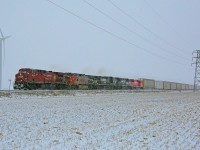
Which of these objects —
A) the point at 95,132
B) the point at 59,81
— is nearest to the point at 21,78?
the point at 59,81

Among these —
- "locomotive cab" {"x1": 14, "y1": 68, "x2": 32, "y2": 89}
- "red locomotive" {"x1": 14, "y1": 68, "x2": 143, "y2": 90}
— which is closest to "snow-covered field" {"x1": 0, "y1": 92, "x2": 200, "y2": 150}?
"locomotive cab" {"x1": 14, "y1": 68, "x2": 32, "y2": 89}

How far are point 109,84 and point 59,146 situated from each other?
184 feet

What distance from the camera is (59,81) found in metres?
49.8

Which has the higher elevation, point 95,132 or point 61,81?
point 61,81

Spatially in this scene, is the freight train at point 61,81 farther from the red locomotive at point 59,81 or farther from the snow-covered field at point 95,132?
the snow-covered field at point 95,132

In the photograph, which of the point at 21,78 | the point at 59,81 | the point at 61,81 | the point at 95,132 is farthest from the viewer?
the point at 61,81

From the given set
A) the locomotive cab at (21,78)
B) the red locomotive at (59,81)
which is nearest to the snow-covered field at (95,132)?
the locomotive cab at (21,78)

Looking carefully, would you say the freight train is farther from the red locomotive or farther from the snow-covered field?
the snow-covered field

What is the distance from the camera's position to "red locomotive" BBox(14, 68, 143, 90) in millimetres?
42438

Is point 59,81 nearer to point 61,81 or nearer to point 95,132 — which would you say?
point 61,81

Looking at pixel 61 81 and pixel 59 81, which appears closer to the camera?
pixel 59 81

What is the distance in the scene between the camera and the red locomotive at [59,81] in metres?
42.4

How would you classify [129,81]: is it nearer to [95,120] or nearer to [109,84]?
[109,84]

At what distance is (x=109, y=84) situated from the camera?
214 ft
